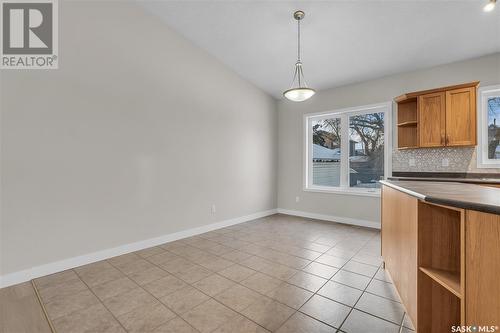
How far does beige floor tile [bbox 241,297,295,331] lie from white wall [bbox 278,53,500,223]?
10.4 feet

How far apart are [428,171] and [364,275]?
7.91ft

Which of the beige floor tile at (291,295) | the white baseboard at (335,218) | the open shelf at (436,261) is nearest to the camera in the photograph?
the open shelf at (436,261)

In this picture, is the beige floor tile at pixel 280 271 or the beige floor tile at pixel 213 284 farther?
the beige floor tile at pixel 280 271

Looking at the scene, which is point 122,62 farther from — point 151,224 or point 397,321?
point 397,321

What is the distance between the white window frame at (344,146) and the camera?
428 centimetres

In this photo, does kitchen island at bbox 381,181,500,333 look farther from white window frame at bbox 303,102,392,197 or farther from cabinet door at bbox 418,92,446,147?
white window frame at bbox 303,102,392,197

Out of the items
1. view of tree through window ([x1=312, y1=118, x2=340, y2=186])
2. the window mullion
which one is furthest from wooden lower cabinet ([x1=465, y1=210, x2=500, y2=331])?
view of tree through window ([x1=312, y1=118, x2=340, y2=186])

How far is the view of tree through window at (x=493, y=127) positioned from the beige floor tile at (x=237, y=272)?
153 inches

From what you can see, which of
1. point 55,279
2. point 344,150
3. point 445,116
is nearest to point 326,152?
point 344,150

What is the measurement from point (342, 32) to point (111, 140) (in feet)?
11.5

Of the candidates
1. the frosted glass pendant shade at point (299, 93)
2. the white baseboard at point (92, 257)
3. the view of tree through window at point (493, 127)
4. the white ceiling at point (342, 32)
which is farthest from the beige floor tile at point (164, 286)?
the view of tree through window at point (493, 127)

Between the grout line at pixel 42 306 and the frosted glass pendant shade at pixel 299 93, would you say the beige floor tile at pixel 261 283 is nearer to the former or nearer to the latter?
the grout line at pixel 42 306

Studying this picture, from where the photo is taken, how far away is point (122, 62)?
10.6 feet

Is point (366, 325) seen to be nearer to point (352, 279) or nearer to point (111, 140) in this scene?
point (352, 279)
